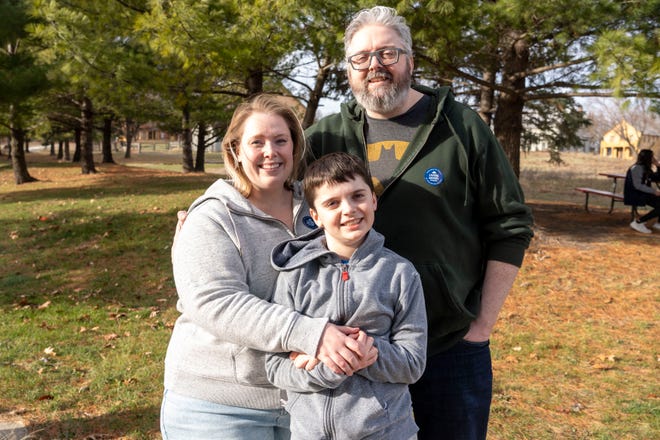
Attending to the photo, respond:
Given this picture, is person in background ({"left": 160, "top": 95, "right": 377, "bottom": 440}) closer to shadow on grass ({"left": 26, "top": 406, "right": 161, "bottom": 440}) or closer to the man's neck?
the man's neck

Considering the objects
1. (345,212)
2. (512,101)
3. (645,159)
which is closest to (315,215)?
(345,212)

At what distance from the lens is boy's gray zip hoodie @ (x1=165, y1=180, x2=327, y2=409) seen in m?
1.85

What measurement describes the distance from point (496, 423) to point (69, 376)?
12.9ft

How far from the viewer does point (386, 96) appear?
2.40m

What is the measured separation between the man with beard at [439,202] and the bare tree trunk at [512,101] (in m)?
8.38

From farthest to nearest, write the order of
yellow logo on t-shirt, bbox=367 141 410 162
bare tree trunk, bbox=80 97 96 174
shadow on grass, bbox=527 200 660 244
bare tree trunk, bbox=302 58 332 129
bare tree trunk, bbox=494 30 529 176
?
bare tree trunk, bbox=80 97 96 174, bare tree trunk, bbox=302 58 332 129, shadow on grass, bbox=527 200 660 244, bare tree trunk, bbox=494 30 529 176, yellow logo on t-shirt, bbox=367 141 410 162

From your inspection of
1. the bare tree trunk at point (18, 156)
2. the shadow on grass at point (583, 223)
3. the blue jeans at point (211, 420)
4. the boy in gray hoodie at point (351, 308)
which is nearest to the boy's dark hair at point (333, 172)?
the boy in gray hoodie at point (351, 308)

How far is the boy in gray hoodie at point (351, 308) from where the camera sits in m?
1.91

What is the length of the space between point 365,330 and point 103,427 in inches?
133

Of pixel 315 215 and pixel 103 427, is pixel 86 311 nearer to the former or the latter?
pixel 103 427

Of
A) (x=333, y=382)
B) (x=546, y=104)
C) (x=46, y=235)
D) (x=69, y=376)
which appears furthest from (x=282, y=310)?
(x=546, y=104)

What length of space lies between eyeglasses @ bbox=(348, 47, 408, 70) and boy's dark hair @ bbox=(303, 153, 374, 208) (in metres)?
0.52

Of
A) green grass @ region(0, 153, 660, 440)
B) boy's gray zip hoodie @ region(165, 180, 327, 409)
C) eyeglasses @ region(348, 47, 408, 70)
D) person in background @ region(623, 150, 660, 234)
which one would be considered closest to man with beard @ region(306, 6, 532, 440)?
eyeglasses @ region(348, 47, 408, 70)

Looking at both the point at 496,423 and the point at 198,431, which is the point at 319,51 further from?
the point at 198,431
